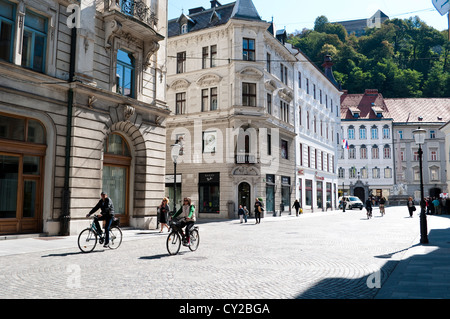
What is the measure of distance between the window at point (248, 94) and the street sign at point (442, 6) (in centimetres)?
2287

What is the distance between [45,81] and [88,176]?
431 cm

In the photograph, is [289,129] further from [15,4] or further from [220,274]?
[220,274]

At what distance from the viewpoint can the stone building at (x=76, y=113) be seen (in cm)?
1478

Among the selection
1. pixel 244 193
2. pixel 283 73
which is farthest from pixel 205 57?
pixel 244 193

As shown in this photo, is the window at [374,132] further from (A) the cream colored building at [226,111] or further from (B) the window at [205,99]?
(B) the window at [205,99]

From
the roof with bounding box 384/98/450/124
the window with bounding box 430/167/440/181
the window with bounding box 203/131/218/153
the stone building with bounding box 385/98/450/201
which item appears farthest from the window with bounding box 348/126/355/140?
the window with bounding box 203/131/218/153

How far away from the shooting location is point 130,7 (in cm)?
1964

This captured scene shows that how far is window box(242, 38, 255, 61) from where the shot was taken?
1304 inches

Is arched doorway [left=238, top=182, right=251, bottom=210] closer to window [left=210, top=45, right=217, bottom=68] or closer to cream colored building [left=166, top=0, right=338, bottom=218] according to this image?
cream colored building [left=166, top=0, right=338, bottom=218]

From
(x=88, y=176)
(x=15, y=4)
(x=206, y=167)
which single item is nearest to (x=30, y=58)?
(x=15, y=4)

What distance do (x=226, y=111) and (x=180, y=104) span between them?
483cm

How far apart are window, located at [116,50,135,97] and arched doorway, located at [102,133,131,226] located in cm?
233

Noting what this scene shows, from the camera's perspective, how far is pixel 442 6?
33.4ft

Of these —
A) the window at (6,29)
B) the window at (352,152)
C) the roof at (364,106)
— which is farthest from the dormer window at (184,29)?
the window at (352,152)
